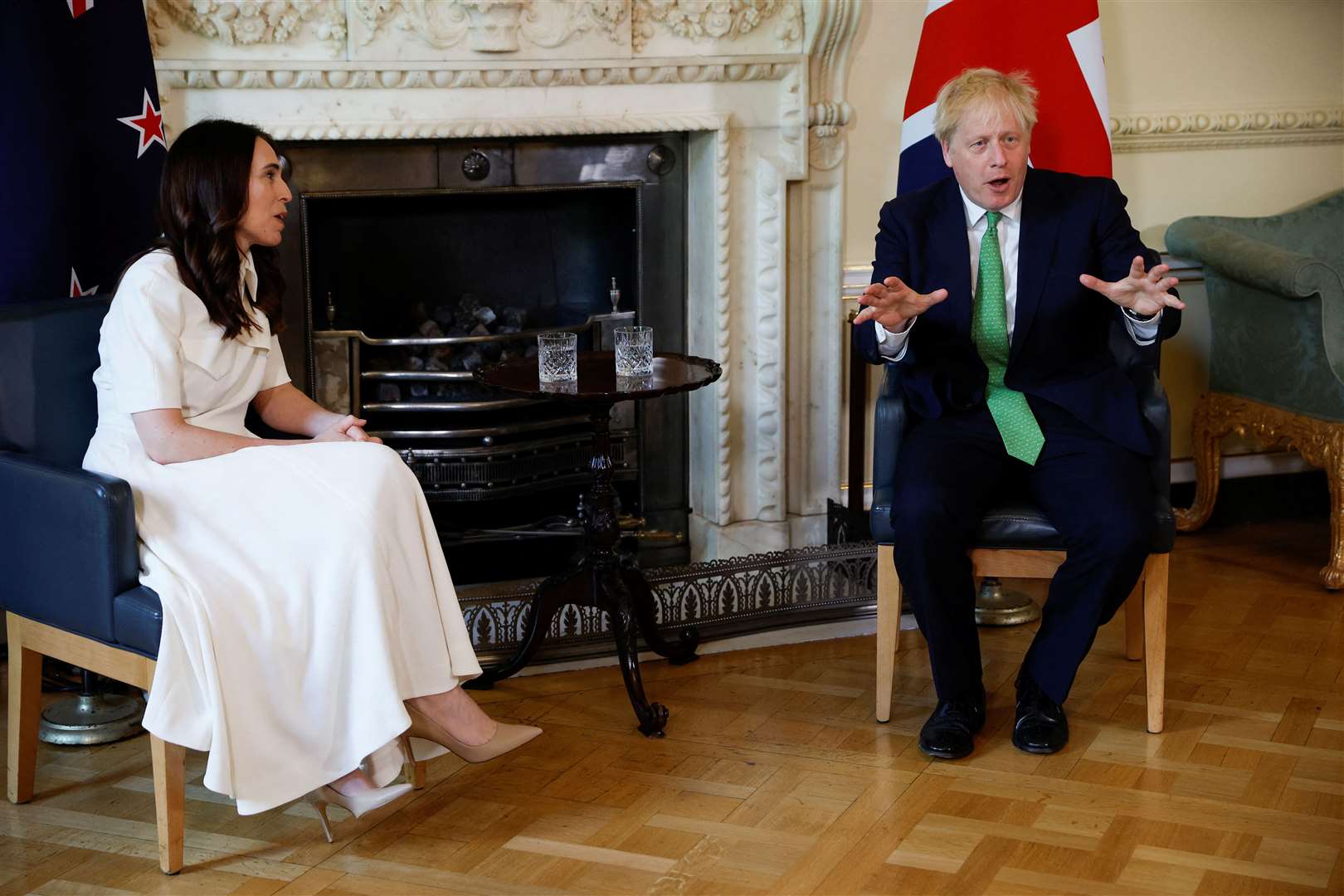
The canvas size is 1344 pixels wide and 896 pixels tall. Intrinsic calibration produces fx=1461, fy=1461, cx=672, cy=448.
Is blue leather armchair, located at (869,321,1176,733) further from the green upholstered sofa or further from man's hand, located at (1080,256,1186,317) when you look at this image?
the green upholstered sofa

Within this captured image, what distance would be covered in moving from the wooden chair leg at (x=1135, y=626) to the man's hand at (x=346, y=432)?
5.43 feet

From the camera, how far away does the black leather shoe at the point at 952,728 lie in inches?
105

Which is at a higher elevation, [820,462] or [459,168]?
[459,168]

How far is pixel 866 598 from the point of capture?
3383mm

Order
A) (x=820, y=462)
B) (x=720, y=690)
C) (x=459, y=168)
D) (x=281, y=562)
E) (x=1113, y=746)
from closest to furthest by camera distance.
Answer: (x=281, y=562) < (x=1113, y=746) < (x=720, y=690) < (x=459, y=168) < (x=820, y=462)

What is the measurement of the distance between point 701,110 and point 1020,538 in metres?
1.45

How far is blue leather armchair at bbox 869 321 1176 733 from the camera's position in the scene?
2.71 meters

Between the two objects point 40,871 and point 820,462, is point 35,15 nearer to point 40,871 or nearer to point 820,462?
point 40,871

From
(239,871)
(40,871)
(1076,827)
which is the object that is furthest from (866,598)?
(40,871)

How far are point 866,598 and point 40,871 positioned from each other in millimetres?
1835

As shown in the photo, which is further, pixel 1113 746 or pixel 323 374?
pixel 323 374

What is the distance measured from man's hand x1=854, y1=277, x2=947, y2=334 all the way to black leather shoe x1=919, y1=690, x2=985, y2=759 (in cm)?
72

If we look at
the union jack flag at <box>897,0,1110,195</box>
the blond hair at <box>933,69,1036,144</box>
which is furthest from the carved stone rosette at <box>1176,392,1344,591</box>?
the blond hair at <box>933,69,1036,144</box>

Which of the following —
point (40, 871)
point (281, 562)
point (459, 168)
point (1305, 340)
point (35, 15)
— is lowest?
point (40, 871)
